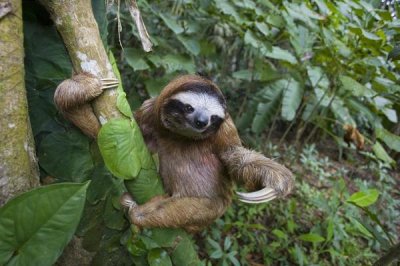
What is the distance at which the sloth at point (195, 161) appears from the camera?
1.90 meters

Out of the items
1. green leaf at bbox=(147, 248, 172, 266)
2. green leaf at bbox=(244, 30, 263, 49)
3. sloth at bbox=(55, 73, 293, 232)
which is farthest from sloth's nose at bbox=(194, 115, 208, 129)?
green leaf at bbox=(244, 30, 263, 49)

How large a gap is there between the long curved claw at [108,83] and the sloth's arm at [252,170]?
768 millimetres

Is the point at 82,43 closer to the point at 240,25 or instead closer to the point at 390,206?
the point at 240,25

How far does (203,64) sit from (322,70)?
2.26 metres

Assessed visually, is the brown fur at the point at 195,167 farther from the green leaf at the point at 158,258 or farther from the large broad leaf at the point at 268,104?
the large broad leaf at the point at 268,104

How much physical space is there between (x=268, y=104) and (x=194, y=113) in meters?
2.74

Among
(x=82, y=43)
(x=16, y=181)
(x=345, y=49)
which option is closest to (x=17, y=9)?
(x=82, y=43)

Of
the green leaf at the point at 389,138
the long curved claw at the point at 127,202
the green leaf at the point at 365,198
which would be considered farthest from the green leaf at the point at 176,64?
the green leaf at the point at 389,138

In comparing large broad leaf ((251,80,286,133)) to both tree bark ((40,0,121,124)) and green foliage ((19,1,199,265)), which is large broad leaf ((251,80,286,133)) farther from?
tree bark ((40,0,121,124))

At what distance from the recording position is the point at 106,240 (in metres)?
1.81

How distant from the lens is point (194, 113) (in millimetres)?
1975

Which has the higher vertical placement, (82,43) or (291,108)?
(82,43)

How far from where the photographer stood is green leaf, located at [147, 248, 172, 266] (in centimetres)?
166

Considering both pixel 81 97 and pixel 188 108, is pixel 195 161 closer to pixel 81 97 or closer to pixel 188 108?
pixel 188 108
